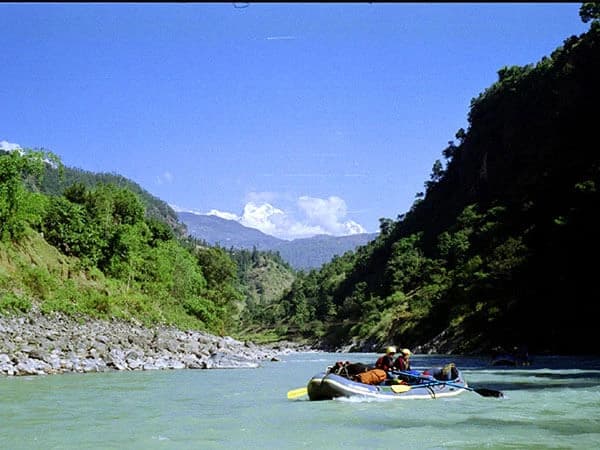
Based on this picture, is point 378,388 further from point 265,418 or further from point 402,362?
point 265,418

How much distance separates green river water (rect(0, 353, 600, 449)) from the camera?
12531 mm

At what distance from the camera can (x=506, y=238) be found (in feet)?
218

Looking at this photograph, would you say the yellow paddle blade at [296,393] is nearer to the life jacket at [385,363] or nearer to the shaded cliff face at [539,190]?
the life jacket at [385,363]

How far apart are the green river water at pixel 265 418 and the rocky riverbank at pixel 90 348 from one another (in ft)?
6.44

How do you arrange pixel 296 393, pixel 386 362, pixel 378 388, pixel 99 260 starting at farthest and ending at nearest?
pixel 99 260 < pixel 386 362 < pixel 296 393 < pixel 378 388

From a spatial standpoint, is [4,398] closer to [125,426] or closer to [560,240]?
[125,426]

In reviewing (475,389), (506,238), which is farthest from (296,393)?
(506,238)

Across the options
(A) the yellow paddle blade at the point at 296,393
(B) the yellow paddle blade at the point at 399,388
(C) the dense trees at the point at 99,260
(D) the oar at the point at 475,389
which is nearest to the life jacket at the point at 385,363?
(D) the oar at the point at 475,389

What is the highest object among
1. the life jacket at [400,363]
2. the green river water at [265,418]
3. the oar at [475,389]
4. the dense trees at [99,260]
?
the dense trees at [99,260]

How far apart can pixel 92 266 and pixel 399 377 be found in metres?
31.7

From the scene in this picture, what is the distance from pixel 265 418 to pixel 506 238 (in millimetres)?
55276

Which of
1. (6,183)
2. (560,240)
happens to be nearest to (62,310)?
(6,183)

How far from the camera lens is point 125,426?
1434cm

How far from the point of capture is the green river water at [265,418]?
12.5 metres
